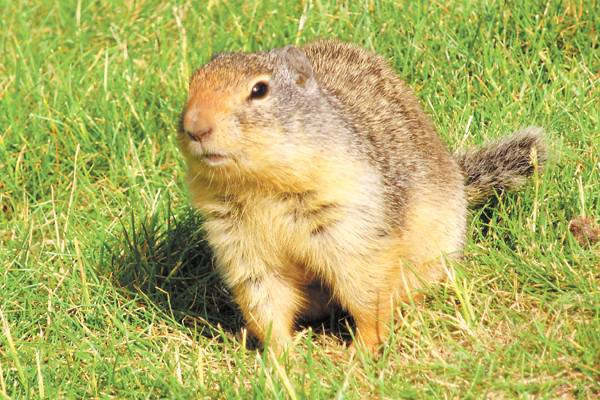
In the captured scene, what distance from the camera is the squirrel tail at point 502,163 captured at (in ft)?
13.6

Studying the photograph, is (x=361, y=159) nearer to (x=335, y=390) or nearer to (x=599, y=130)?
(x=335, y=390)

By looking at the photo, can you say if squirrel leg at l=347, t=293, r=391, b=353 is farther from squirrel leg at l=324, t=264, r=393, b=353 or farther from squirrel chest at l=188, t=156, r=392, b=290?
squirrel chest at l=188, t=156, r=392, b=290

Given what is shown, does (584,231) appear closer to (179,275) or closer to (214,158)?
(214,158)

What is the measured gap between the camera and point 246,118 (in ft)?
10.4

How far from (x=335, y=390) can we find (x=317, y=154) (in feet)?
3.44

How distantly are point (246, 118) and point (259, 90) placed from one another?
0.22 meters

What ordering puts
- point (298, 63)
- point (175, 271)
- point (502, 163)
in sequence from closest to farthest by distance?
point (298, 63) < point (502, 163) < point (175, 271)

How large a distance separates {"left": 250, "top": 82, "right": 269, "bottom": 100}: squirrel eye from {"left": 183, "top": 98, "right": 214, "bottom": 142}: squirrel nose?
10.3 inches

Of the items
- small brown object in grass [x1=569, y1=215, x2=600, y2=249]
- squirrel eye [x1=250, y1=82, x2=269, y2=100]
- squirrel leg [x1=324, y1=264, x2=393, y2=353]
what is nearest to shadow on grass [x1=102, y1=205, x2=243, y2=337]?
squirrel leg [x1=324, y1=264, x2=393, y2=353]

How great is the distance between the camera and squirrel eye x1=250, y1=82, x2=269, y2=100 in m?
3.28

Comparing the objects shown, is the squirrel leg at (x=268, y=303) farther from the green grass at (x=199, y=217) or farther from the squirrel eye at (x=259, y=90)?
the squirrel eye at (x=259, y=90)

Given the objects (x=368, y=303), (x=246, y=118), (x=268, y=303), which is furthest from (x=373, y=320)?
(x=246, y=118)

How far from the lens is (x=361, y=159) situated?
3.57m

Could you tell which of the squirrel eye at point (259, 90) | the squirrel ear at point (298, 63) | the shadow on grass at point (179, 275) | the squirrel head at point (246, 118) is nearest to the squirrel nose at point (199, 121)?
the squirrel head at point (246, 118)
